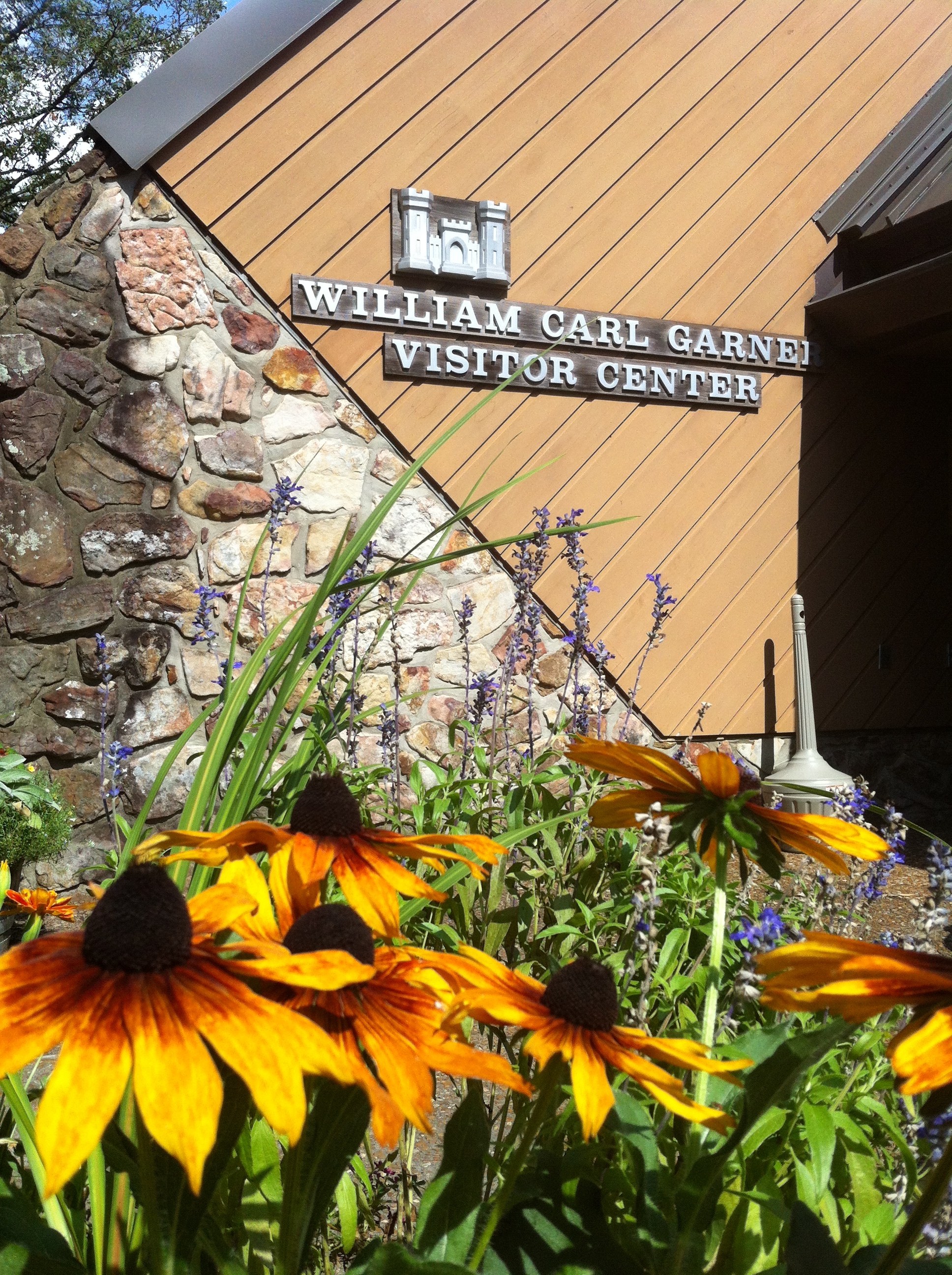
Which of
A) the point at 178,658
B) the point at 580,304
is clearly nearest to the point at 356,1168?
the point at 178,658

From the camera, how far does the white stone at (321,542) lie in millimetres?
3947

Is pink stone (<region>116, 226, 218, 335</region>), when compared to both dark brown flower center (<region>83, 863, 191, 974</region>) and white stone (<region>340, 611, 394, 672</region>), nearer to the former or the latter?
white stone (<region>340, 611, 394, 672</region>)

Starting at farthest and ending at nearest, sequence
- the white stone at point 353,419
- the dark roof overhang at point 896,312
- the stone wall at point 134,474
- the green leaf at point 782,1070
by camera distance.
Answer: the dark roof overhang at point 896,312 < the white stone at point 353,419 < the stone wall at point 134,474 < the green leaf at point 782,1070

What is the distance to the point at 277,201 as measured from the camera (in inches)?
155

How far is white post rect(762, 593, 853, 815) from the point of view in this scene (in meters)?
4.61

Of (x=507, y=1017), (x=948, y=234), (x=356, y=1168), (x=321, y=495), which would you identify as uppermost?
(x=948, y=234)

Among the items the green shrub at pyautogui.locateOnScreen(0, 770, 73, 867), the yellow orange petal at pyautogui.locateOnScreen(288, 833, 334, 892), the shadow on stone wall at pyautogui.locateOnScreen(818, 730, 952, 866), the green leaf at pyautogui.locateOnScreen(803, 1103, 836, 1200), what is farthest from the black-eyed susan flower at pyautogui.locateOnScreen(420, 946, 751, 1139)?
the shadow on stone wall at pyautogui.locateOnScreen(818, 730, 952, 866)

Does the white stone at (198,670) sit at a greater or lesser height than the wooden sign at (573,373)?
lesser

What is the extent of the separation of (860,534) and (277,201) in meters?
3.26

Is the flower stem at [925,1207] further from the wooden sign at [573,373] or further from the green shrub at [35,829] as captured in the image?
the wooden sign at [573,373]

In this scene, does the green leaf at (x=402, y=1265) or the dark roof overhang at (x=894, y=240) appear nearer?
the green leaf at (x=402, y=1265)

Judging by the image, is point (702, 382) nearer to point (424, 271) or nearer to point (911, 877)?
point (424, 271)

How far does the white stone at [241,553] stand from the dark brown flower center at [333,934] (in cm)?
324

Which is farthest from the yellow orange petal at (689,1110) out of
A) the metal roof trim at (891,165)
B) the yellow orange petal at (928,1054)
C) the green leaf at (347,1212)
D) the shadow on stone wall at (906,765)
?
the metal roof trim at (891,165)
